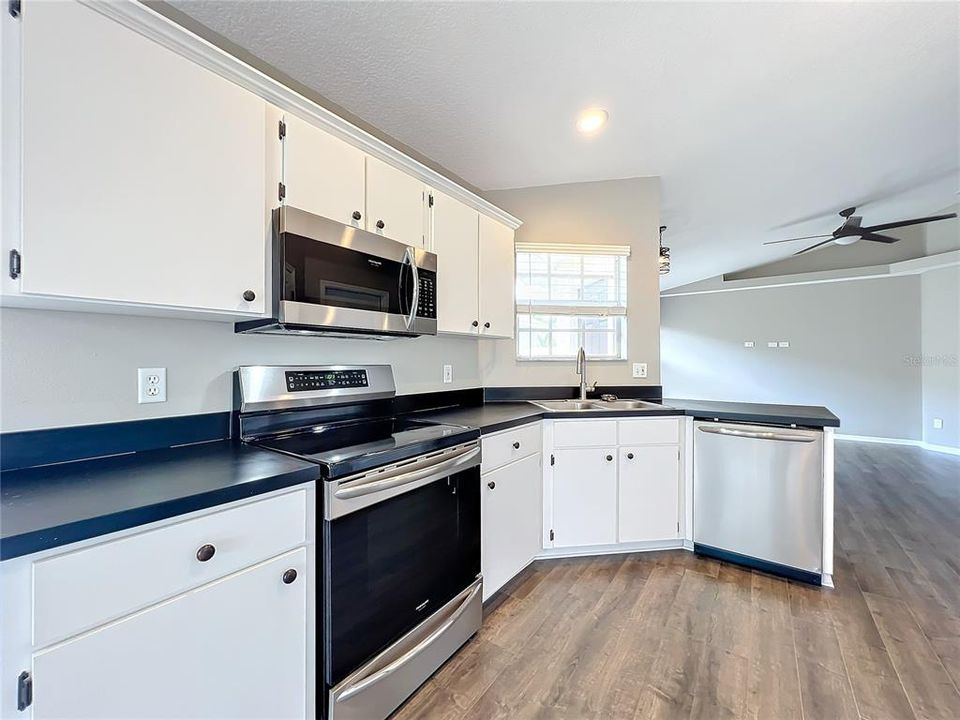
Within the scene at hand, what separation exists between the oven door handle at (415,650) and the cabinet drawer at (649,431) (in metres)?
1.26

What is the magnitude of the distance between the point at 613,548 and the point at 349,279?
2295mm

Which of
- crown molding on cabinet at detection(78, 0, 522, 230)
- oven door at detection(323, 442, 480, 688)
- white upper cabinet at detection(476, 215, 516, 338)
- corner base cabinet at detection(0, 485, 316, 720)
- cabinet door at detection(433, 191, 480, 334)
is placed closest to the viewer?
corner base cabinet at detection(0, 485, 316, 720)

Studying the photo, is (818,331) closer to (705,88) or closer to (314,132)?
(705,88)

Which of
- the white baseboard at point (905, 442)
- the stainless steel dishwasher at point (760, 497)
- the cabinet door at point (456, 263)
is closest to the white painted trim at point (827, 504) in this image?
the stainless steel dishwasher at point (760, 497)

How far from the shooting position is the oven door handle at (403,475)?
131 centimetres

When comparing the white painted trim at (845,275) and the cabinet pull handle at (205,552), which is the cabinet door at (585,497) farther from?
the white painted trim at (845,275)

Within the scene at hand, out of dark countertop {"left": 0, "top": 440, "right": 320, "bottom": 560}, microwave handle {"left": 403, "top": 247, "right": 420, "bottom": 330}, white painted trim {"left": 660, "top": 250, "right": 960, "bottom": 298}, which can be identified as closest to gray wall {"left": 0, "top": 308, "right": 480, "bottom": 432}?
dark countertop {"left": 0, "top": 440, "right": 320, "bottom": 560}

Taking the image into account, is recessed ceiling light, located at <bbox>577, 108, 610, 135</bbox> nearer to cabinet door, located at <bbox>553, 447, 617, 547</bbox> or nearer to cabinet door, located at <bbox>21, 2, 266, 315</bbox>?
cabinet door, located at <bbox>21, 2, 266, 315</bbox>

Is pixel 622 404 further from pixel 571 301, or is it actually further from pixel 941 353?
pixel 941 353

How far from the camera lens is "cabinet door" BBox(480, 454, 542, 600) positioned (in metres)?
2.06

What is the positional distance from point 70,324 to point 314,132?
3.32ft

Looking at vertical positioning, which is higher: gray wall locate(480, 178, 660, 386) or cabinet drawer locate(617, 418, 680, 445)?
gray wall locate(480, 178, 660, 386)

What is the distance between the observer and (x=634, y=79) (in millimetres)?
2055

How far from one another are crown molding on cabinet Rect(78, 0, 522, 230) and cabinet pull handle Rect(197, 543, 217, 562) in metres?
1.34
